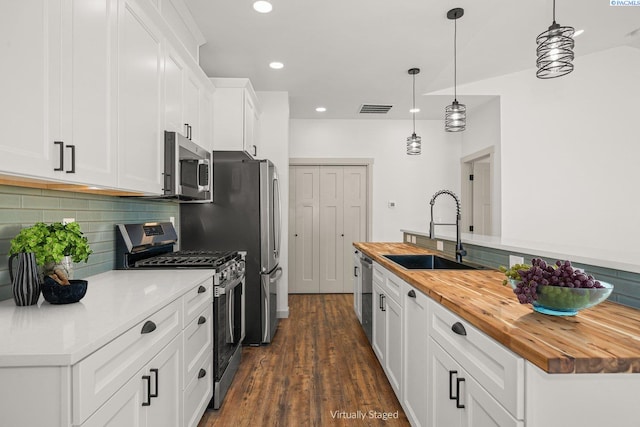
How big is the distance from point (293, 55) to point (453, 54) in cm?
156

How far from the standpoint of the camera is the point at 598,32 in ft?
11.8

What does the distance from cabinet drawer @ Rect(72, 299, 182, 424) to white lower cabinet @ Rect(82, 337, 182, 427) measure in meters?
0.03

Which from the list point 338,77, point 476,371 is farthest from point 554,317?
point 338,77

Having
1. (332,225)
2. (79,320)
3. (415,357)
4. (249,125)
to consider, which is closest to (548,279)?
(415,357)

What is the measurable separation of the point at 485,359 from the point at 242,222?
8.08 feet

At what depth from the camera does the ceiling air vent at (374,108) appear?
5027mm

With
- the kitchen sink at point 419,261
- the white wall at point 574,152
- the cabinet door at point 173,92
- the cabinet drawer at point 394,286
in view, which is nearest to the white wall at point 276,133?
the kitchen sink at point 419,261

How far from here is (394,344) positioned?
92.0 inches

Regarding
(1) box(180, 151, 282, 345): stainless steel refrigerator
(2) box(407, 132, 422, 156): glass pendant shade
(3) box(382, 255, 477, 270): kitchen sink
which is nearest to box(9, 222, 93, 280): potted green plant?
(1) box(180, 151, 282, 345): stainless steel refrigerator

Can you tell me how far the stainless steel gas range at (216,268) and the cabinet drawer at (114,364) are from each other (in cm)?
78

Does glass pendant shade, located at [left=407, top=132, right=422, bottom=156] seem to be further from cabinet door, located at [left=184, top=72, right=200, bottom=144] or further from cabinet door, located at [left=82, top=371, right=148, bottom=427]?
cabinet door, located at [left=82, top=371, right=148, bottom=427]

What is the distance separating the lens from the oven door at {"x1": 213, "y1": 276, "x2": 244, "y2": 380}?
229 centimetres

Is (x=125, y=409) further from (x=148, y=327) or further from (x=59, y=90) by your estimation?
(x=59, y=90)

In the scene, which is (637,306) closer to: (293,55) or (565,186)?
(293,55)
